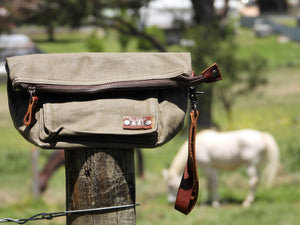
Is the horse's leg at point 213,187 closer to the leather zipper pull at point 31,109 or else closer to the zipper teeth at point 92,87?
the zipper teeth at point 92,87

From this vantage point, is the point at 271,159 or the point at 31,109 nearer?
the point at 31,109

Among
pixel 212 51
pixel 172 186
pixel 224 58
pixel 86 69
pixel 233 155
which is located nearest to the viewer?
pixel 86 69

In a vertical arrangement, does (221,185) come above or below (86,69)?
below

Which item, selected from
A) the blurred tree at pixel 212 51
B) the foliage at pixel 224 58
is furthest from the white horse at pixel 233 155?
the foliage at pixel 224 58

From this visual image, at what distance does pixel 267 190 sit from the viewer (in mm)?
8898

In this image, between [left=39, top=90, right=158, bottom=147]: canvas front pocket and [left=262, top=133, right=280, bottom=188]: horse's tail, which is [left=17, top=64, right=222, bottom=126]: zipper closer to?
[left=39, top=90, right=158, bottom=147]: canvas front pocket

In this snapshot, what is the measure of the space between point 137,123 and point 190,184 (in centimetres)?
35

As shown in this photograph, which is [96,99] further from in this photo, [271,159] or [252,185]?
[271,159]

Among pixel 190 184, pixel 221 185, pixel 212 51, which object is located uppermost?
pixel 190 184

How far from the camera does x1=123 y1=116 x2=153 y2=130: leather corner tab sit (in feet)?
6.80

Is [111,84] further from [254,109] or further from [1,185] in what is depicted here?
[254,109]

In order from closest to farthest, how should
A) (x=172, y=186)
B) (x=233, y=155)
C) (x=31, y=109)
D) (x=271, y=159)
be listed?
(x=31, y=109) < (x=172, y=186) < (x=271, y=159) < (x=233, y=155)

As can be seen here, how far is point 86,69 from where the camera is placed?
6.99 ft

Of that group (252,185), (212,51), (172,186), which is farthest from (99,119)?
(212,51)
